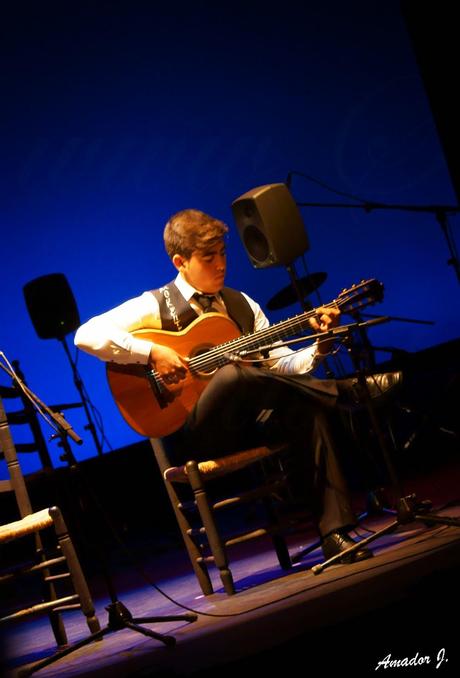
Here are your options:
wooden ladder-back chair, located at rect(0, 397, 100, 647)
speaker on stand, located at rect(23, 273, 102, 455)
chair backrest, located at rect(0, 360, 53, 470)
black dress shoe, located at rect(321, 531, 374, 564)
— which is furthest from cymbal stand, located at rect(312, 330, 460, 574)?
chair backrest, located at rect(0, 360, 53, 470)

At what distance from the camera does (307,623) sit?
175 cm

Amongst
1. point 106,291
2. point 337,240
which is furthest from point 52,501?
point 337,240

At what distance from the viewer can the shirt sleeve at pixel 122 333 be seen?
9.76 feet

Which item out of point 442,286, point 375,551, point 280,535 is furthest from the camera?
point 442,286

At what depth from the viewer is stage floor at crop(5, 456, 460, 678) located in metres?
1.46

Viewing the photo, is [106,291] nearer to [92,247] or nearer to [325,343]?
[92,247]

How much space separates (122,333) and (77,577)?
89cm

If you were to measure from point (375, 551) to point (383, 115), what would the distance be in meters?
3.74

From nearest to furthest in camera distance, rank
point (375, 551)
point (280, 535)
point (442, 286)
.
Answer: point (375, 551), point (280, 535), point (442, 286)

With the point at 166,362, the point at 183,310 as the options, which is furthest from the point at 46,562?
the point at 183,310

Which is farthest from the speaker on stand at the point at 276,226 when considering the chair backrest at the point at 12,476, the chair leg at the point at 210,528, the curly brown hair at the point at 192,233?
the chair backrest at the point at 12,476

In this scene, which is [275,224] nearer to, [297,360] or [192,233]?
[192,233]

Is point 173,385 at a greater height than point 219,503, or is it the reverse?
point 173,385

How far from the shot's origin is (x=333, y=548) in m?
2.67
